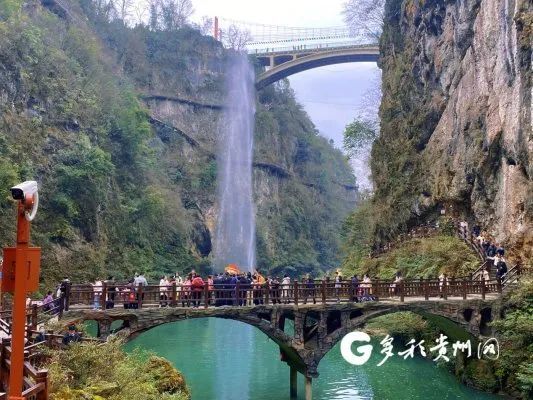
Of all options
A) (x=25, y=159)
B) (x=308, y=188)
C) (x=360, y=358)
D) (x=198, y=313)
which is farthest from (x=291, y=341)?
(x=308, y=188)

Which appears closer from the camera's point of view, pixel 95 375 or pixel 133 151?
pixel 95 375

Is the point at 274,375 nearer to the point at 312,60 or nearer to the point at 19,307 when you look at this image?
the point at 19,307

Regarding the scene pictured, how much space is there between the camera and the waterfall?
179 ft

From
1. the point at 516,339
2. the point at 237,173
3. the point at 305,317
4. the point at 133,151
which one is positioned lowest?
the point at 516,339

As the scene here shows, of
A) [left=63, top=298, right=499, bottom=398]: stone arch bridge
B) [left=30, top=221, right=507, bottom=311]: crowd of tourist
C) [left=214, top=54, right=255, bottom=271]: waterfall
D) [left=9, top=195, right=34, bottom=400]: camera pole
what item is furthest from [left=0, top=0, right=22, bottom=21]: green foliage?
[left=9, top=195, right=34, bottom=400]: camera pole

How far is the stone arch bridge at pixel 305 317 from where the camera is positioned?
1551cm

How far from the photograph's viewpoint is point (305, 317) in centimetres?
1709

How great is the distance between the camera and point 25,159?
28.2 m

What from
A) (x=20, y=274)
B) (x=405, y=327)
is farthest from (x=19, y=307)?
(x=405, y=327)

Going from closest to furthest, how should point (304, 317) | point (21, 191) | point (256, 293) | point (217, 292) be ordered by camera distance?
point (21, 191) → point (217, 292) → point (256, 293) → point (304, 317)

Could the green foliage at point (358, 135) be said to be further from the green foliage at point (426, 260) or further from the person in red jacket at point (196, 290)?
the person in red jacket at point (196, 290)

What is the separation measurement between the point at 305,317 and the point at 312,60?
44.4 metres

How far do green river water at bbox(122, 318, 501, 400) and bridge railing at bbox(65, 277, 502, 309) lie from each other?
10.3 ft

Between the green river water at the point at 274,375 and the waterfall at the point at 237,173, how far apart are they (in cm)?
2518
